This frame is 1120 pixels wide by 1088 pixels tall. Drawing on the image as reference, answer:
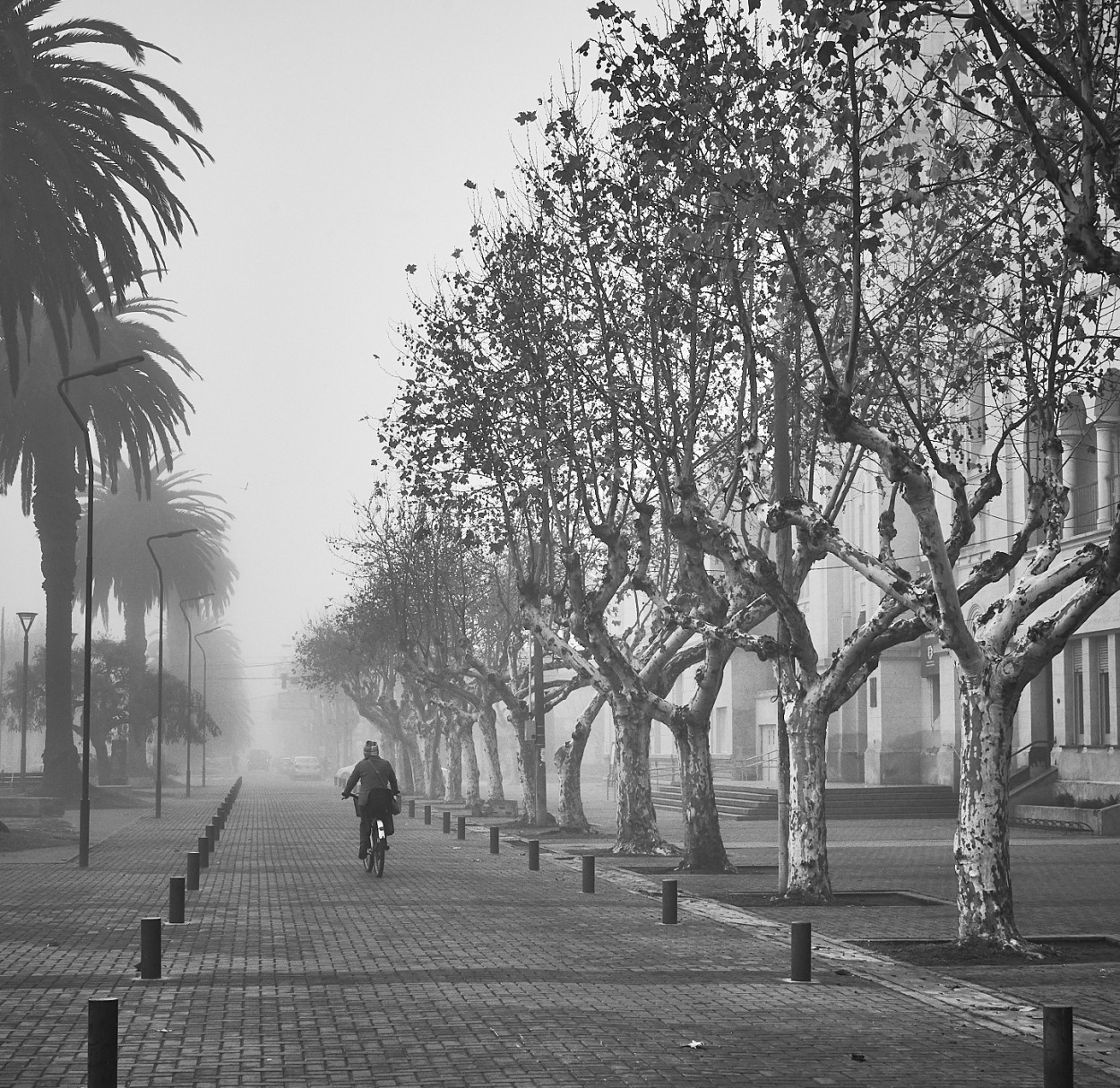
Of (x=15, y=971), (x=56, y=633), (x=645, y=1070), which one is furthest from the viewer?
(x=56, y=633)

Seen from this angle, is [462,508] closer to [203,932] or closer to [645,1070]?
[203,932]

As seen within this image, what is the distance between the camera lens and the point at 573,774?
3447 cm

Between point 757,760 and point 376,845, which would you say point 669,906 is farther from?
point 757,760

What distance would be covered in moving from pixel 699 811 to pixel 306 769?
91.1 meters

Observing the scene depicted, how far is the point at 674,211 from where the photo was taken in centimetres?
1770

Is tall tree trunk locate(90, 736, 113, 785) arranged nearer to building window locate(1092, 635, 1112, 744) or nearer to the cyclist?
building window locate(1092, 635, 1112, 744)

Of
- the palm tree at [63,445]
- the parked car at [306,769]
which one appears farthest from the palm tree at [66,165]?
the parked car at [306,769]

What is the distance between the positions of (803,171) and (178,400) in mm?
30702

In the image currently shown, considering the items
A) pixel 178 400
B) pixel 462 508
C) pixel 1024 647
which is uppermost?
pixel 178 400

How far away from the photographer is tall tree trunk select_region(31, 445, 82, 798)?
4084 cm

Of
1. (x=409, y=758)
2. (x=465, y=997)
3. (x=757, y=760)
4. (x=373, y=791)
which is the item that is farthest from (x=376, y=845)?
(x=409, y=758)

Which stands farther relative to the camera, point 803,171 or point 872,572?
point 872,572

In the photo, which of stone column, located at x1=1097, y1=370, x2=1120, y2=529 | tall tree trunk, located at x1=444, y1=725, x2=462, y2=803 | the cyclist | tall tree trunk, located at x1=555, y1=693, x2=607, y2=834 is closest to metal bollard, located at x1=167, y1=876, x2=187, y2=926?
the cyclist

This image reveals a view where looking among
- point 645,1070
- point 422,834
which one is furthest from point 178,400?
point 645,1070
